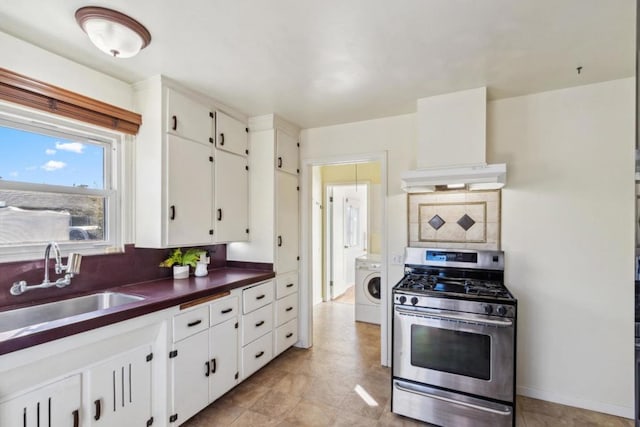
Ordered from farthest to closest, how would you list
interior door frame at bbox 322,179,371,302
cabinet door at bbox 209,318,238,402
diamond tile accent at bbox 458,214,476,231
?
interior door frame at bbox 322,179,371,302 → diamond tile accent at bbox 458,214,476,231 → cabinet door at bbox 209,318,238,402

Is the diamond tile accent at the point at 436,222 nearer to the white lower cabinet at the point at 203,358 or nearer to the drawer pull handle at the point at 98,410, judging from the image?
the white lower cabinet at the point at 203,358

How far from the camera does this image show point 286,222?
3.25 metres

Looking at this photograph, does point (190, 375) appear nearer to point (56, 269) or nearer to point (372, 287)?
point (56, 269)

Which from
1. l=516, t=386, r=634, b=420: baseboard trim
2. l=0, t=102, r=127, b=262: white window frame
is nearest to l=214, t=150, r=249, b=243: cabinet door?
l=0, t=102, r=127, b=262: white window frame

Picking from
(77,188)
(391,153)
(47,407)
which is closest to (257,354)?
(47,407)

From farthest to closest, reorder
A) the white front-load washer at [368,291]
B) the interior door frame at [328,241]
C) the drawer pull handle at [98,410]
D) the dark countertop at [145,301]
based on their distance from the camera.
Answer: the interior door frame at [328,241] < the white front-load washer at [368,291] < the drawer pull handle at [98,410] < the dark countertop at [145,301]

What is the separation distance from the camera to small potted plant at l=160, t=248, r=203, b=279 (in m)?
2.62

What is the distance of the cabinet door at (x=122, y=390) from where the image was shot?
164cm

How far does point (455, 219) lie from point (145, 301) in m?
2.51

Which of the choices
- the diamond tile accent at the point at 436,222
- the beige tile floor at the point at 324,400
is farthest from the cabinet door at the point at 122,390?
the diamond tile accent at the point at 436,222

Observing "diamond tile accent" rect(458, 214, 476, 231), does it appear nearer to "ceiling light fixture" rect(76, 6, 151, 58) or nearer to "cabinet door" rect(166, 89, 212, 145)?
"cabinet door" rect(166, 89, 212, 145)

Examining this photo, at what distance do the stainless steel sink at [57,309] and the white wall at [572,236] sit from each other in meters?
2.93

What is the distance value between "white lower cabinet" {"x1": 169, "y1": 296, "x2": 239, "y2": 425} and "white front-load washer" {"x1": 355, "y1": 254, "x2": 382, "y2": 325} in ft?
7.16

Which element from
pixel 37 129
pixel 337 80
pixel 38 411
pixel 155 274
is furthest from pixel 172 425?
pixel 337 80
